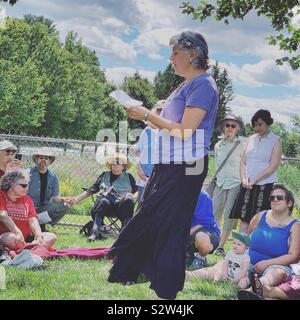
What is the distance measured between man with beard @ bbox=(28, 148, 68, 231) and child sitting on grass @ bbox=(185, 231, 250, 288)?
2.13 meters

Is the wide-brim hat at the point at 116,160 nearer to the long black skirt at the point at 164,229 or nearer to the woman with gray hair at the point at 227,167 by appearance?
the woman with gray hair at the point at 227,167

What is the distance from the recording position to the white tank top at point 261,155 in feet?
15.9

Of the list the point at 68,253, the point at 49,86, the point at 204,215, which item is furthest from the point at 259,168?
the point at 49,86

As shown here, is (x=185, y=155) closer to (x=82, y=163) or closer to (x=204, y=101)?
(x=204, y=101)

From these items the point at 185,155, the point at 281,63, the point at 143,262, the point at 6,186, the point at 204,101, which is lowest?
the point at 143,262

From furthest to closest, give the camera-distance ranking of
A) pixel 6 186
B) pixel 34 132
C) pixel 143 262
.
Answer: pixel 34 132 → pixel 6 186 → pixel 143 262

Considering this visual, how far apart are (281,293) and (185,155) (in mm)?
1227

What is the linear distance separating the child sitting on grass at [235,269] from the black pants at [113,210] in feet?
5.65

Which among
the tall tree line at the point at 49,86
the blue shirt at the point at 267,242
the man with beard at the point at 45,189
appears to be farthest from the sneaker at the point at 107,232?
the tall tree line at the point at 49,86

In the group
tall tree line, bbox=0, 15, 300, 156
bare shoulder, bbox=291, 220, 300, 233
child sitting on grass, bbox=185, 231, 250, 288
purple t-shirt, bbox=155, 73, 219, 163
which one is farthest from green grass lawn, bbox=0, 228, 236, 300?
tall tree line, bbox=0, 15, 300, 156

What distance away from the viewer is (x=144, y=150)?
4.98m
